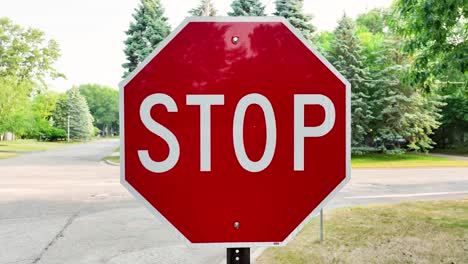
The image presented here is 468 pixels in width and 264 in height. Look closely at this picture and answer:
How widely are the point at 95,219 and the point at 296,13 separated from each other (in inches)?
770

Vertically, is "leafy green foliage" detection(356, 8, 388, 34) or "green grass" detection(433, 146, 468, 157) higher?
"leafy green foliage" detection(356, 8, 388, 34)

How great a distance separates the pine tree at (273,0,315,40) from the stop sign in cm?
2335

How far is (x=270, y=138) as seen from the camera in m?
1.15

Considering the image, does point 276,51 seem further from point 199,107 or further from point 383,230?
point 383,230

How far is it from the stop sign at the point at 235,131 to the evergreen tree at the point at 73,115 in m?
68.6

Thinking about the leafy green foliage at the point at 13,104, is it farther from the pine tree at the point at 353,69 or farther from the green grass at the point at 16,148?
the pine tree at the point at 353,69

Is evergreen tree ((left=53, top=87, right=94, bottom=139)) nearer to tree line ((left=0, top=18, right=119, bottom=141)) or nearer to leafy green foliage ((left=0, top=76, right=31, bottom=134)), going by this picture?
tree line ((left=0, top=18, right=119, bottom=141))

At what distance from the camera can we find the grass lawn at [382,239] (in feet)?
16.3

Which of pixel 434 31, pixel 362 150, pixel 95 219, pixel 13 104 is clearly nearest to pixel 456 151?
pixel 362 150

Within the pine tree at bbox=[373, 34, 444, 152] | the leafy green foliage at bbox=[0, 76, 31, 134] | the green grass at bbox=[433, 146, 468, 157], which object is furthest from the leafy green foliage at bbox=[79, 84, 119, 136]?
the pine tree at bbox=[373, 34, 444, 152]

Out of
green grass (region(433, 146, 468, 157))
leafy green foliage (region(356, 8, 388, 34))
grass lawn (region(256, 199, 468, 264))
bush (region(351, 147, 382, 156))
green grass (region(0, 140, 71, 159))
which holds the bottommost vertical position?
green grass (region(433, 146, 468, 157))

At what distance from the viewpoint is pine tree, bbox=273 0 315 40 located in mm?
23609

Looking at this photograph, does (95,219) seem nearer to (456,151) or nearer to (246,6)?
(246,6)

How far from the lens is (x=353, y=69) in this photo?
25.9 meters
